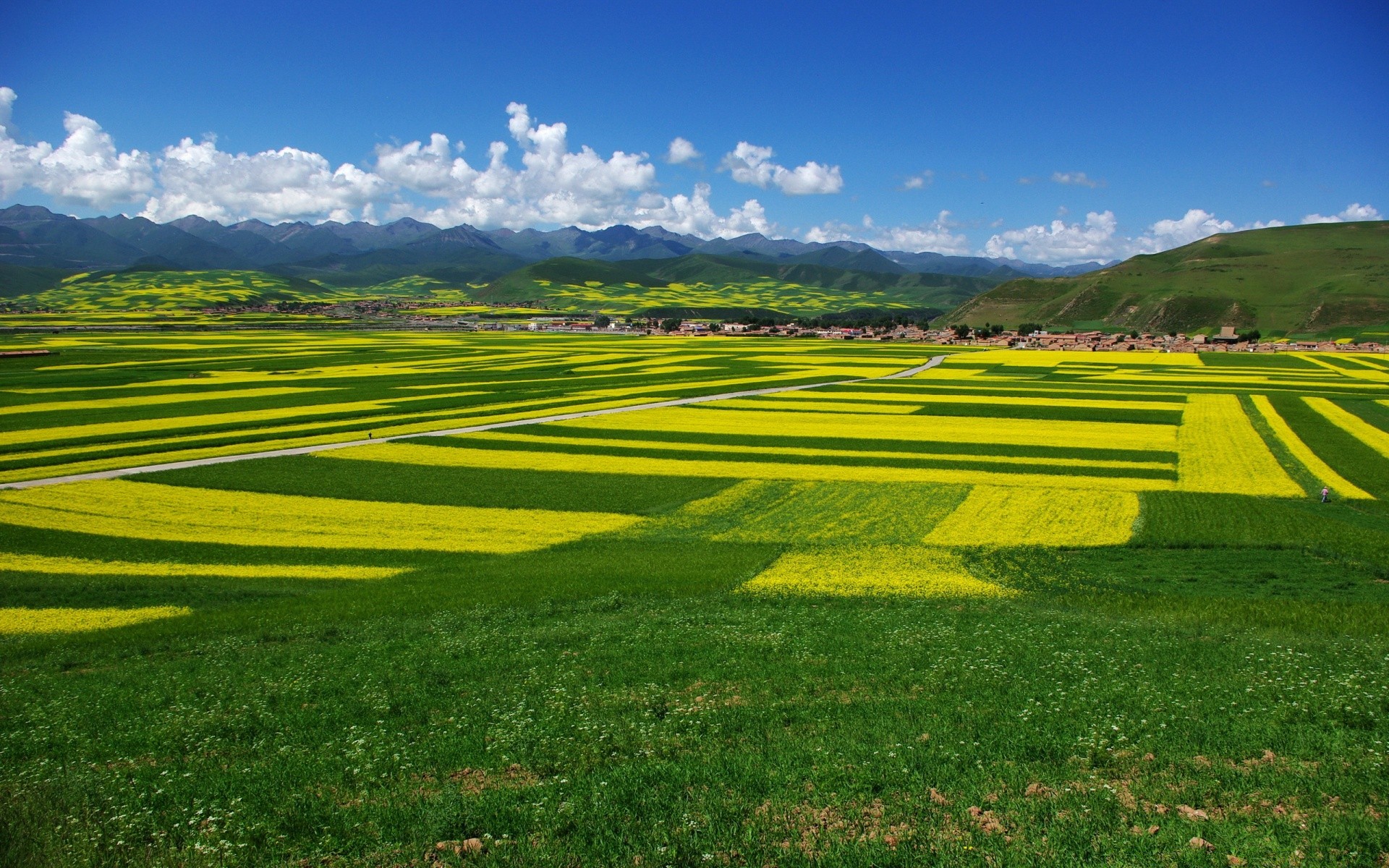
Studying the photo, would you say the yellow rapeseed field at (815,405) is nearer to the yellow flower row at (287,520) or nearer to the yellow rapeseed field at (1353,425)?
the yellow rapeseed field at (1353,425)

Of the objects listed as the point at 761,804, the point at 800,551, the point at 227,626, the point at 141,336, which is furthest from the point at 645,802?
the point at 141,336

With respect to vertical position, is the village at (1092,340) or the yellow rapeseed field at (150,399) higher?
the village at (1092,340)

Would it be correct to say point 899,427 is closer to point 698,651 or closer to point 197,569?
point 698,651

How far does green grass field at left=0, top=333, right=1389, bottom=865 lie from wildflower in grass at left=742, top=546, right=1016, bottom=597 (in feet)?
0.78

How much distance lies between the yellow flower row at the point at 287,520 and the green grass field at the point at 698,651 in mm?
271

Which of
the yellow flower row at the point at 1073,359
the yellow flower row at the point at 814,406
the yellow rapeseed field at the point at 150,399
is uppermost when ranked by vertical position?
the yellow flower row at the point at 1073,359

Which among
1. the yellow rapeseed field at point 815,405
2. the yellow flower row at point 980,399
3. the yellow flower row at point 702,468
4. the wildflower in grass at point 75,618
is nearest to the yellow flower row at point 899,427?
the yellow rapeseed field at point 815,405

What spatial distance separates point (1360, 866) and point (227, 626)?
23319mm

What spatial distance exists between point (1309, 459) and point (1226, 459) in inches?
182

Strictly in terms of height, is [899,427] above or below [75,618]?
above

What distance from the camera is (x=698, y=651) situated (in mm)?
17875

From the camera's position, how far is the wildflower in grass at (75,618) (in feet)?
68.6

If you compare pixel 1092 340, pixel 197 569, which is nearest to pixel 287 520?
pixel 197 569

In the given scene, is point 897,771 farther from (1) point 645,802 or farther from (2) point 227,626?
(2) point 227,626
